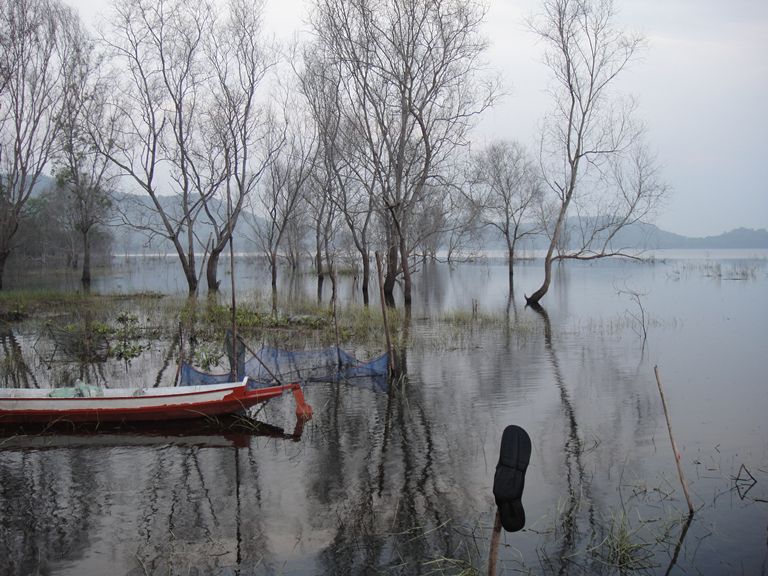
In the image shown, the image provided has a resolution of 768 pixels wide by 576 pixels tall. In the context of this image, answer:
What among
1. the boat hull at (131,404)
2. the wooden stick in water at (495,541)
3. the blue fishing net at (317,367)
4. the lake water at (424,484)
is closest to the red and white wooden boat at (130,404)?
the boat hull at (131,404)

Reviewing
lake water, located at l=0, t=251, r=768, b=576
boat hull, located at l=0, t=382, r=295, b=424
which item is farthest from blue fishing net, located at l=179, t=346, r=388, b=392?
boat hull, located at l=0, t=382, r=295, b=424

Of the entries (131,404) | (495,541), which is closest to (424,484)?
(495,541)

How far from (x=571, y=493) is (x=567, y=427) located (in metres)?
2.75

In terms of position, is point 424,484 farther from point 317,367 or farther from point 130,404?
point 317,367

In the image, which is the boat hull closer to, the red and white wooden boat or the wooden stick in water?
the red and white wooden boat

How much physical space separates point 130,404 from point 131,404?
2 cm

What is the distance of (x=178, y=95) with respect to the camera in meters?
29.5

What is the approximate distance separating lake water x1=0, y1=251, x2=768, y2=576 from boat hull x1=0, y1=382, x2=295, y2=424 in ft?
1.29

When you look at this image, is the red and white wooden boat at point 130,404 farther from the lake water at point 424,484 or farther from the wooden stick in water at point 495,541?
the wooden stick in water at point 495,541

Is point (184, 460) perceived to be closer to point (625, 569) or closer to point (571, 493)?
point (571, 493)

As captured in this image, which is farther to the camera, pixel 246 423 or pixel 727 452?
pixel 246 423

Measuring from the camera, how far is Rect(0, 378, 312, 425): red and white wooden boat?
973 centimetres

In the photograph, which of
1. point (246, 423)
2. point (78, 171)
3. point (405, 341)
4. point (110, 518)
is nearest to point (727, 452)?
point (246, 423)

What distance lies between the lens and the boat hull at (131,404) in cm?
973
